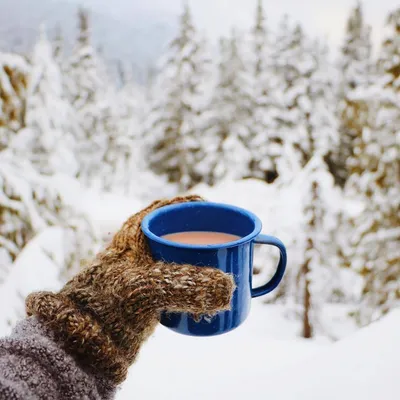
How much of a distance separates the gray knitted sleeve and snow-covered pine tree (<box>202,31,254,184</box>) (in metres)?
18.3

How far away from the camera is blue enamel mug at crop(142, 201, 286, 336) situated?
1.38m

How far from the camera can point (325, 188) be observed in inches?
303

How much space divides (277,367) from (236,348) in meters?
0.48

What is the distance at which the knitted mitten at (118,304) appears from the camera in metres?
1.29

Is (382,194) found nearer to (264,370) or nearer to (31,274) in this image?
(264,370)

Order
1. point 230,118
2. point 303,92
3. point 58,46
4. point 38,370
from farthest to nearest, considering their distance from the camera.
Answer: point 58,46, point 230,118, point 303,92, point 38,370

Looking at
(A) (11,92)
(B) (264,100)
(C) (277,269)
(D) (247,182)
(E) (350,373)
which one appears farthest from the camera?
(B) (264,100)

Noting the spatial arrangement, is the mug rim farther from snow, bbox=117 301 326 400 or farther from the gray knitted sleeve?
snow, bbox=117 301 326 400

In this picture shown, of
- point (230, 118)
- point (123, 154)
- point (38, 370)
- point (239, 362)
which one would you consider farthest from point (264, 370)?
point (123, 154)

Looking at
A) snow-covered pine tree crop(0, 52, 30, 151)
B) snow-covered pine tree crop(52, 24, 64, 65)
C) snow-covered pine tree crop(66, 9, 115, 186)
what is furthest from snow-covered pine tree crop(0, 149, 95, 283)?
snow-covered pine tree crop(52, 24, 64, 65)

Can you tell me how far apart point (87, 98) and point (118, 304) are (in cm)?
2236

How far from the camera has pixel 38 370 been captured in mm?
1139

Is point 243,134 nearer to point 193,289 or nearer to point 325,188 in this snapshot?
point 325,188

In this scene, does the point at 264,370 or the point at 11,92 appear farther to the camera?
the point at 11,92
